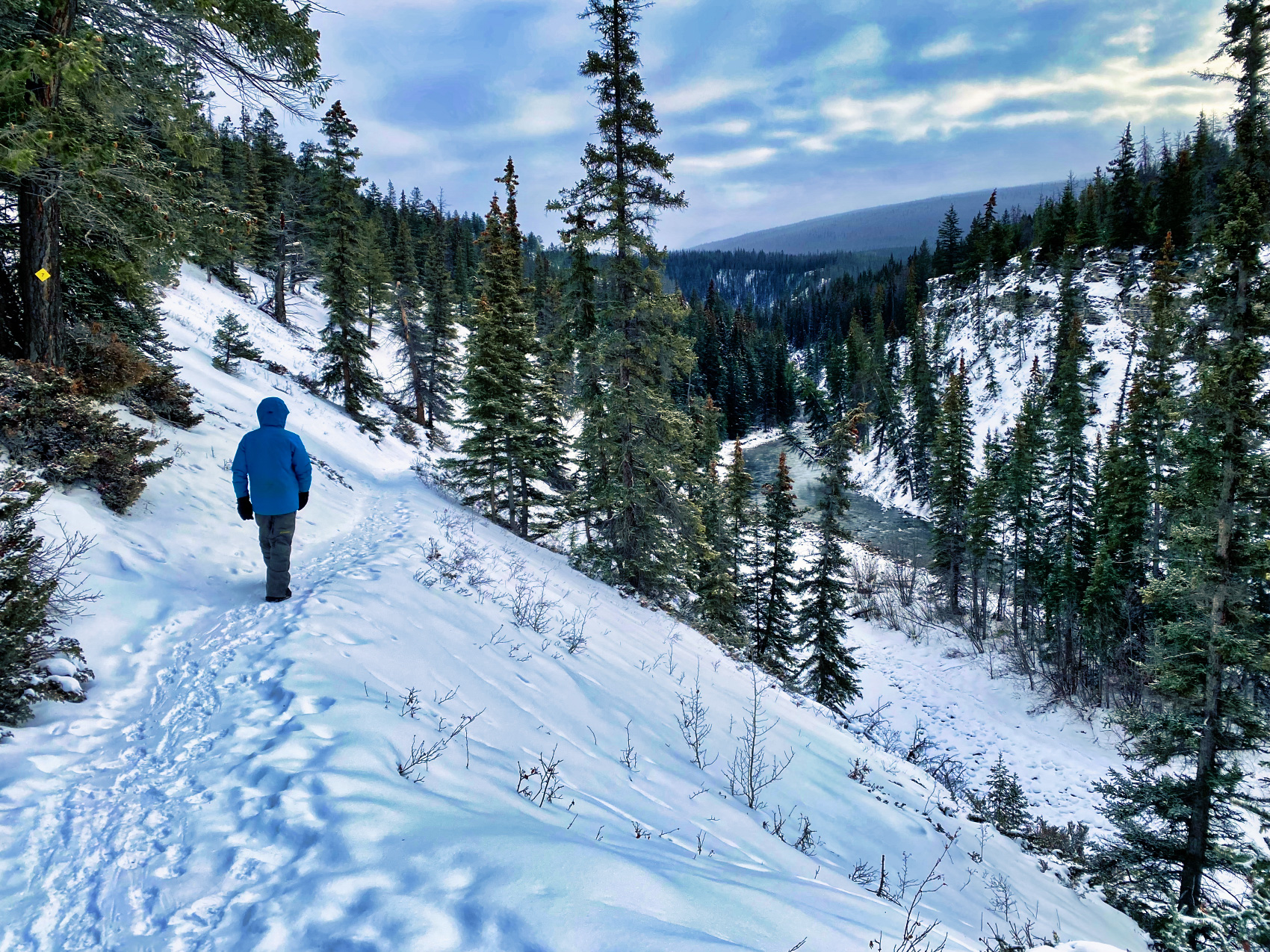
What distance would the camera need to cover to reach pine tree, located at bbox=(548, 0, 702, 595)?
42.7 feet

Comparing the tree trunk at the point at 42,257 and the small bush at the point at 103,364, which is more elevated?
the tree trunk at the point at 42,257

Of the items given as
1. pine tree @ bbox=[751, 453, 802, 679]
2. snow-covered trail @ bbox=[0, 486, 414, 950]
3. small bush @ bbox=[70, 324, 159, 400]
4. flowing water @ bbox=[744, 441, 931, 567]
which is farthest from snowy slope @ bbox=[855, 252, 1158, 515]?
snow-covered trail @ bbox=[0, 486, 414, 950]

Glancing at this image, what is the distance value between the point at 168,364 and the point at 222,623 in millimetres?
9708

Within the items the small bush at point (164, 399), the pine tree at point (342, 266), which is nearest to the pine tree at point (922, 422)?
the pine tree at point (342, 266)

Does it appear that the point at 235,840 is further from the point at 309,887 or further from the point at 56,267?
the point at 56,267

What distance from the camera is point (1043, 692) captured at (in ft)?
85.2

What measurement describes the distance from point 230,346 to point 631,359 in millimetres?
17718

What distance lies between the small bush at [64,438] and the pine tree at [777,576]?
1941 centimetres

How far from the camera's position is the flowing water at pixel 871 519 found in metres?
42.8

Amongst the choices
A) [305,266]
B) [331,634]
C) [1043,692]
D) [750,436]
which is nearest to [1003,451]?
[1043,692]

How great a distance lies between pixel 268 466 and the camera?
245 inches

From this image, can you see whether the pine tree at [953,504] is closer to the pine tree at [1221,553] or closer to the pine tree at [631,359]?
the pine tree at [1221,553]

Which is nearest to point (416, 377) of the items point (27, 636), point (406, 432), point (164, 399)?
point (406, 432)

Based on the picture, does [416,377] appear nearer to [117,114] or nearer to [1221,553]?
[117,114]
